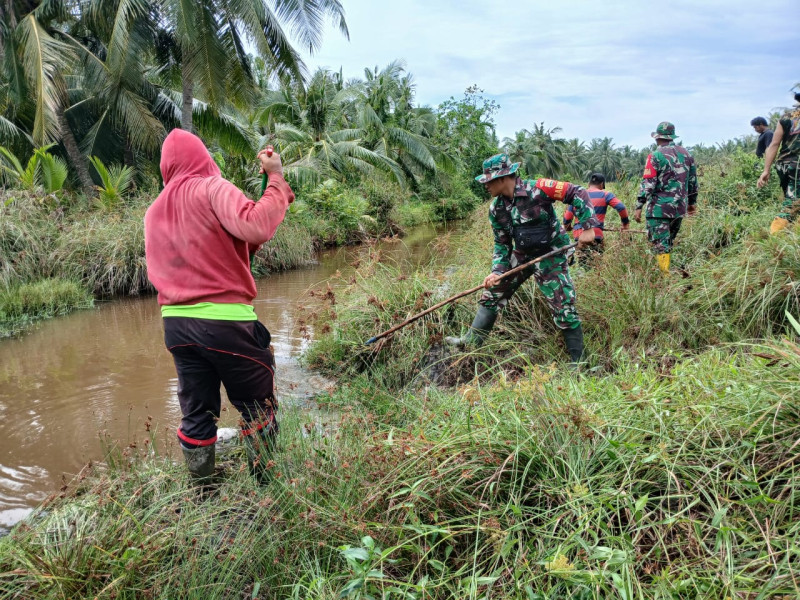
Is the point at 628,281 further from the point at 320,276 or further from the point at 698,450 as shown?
the point at 320,276

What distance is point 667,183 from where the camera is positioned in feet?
19.8

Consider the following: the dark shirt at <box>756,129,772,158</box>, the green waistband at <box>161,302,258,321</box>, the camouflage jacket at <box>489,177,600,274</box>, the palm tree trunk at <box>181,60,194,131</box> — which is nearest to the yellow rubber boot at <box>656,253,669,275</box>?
the camouflage jacket at <box>489,177,600,274</box>

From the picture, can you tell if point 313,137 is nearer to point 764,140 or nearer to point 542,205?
point 764,140

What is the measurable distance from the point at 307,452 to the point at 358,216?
15679mm

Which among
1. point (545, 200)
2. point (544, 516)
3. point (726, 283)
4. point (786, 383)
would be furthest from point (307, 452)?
point (726, 283)

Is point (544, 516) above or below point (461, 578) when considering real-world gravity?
above

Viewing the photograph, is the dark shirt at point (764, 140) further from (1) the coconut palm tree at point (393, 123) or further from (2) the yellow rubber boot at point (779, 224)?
(1) the coconut palm tree at point (393, 123)

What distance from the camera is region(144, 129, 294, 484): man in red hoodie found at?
276 cm

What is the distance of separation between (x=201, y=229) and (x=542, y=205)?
2.94 metres

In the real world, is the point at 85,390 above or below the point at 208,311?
below

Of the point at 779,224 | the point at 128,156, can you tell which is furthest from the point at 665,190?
the point at 128,156

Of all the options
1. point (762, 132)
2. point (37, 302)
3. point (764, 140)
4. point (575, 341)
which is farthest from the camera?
point (37, 302)

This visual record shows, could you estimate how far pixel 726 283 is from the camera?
464 centimetres

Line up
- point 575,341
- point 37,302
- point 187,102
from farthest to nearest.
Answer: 1. point 187,102
2. point 37,302
3. point 575,341
